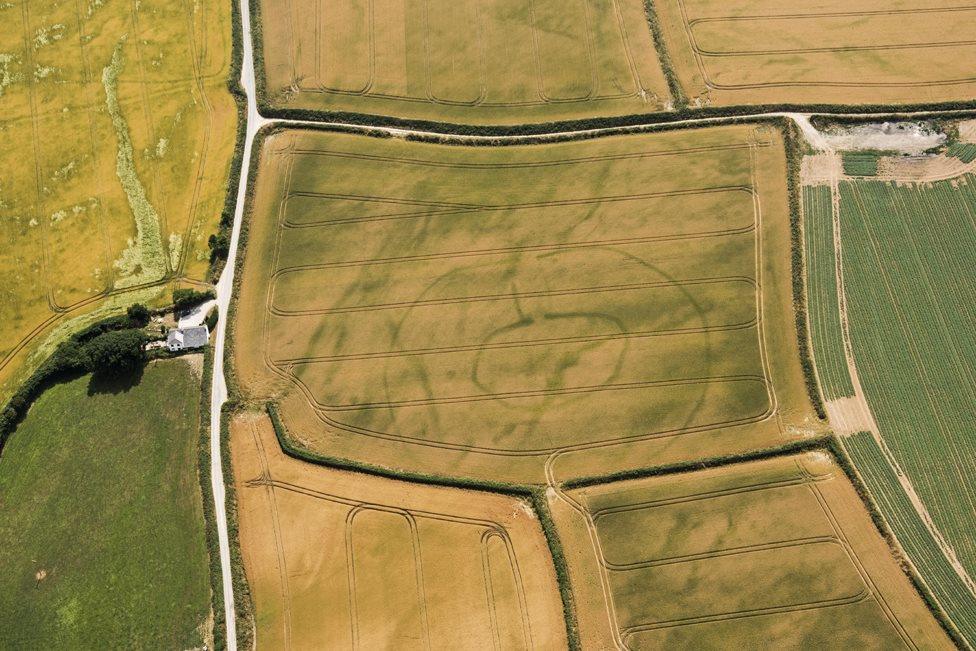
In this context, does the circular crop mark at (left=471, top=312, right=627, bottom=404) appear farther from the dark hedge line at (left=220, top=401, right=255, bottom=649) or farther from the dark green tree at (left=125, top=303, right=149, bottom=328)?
the dark green tree at (left=125, top=303, right=149, bottom=328)

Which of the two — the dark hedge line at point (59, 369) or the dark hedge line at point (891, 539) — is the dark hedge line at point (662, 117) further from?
the dark hedge line at point (59, 369)

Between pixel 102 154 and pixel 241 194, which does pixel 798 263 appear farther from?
pixel 102 154

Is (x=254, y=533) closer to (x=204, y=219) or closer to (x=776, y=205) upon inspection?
(x=204, y=219)

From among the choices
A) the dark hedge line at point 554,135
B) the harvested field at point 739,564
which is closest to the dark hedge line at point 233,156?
the dark hedge line at point 554,135

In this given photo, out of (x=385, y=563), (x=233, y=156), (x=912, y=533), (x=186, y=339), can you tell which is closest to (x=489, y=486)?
(x=385, y=563)

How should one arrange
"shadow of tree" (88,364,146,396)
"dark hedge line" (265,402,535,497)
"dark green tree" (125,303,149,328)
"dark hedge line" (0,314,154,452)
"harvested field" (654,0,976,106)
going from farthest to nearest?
1. "harvested field" (654,0,976,106)
2. "dark green tree" (125,303,149,328)
3. "shadow of tree" (88,364,146,396)
4. "dark hedge line" (0,314,154,452)
5. "dark hedge line" (265,402,535,497)

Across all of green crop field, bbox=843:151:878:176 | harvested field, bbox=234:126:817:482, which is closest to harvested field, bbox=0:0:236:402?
harvested field, bbox=234:126:817:482
